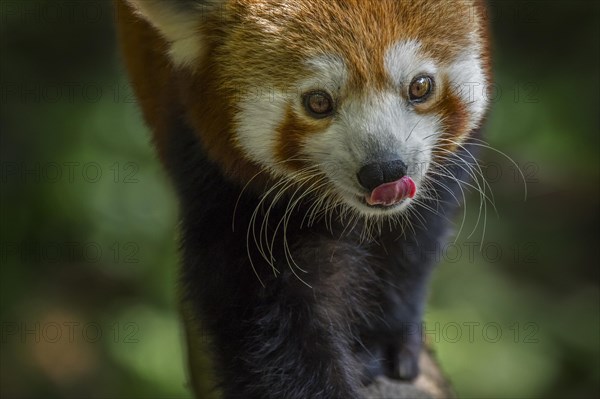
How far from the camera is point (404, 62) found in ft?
8.34

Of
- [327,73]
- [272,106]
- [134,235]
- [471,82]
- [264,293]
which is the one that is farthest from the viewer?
[134,235]

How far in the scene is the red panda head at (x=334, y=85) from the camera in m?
Answer: 2.53

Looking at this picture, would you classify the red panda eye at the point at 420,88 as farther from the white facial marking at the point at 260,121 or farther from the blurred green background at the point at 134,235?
the blurred green background at the point at 134,235

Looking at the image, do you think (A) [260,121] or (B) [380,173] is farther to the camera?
(A) [260,121]

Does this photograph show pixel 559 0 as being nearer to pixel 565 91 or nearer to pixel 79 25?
pixel 565 91


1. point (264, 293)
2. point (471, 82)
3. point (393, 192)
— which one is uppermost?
point (471, 82)

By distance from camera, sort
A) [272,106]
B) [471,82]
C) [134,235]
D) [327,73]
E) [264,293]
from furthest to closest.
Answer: [134,235] < [264,293] < [471,82] < [272,106] < [327,73]

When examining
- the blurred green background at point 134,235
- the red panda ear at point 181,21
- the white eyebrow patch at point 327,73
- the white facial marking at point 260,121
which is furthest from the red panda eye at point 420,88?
the blurred green background at point 134,235

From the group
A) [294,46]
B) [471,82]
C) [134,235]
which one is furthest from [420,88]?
[134,235]

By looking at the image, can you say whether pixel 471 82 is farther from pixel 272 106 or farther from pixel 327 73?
pixel 272 106

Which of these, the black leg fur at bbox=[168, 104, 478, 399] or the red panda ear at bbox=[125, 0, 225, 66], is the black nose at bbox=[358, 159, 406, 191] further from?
the red panda ear at bbox=[125, 0, 225, 66]

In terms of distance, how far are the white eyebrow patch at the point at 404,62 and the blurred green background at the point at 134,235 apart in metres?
2.43

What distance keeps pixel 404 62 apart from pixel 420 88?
106 mm

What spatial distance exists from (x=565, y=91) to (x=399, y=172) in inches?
121
